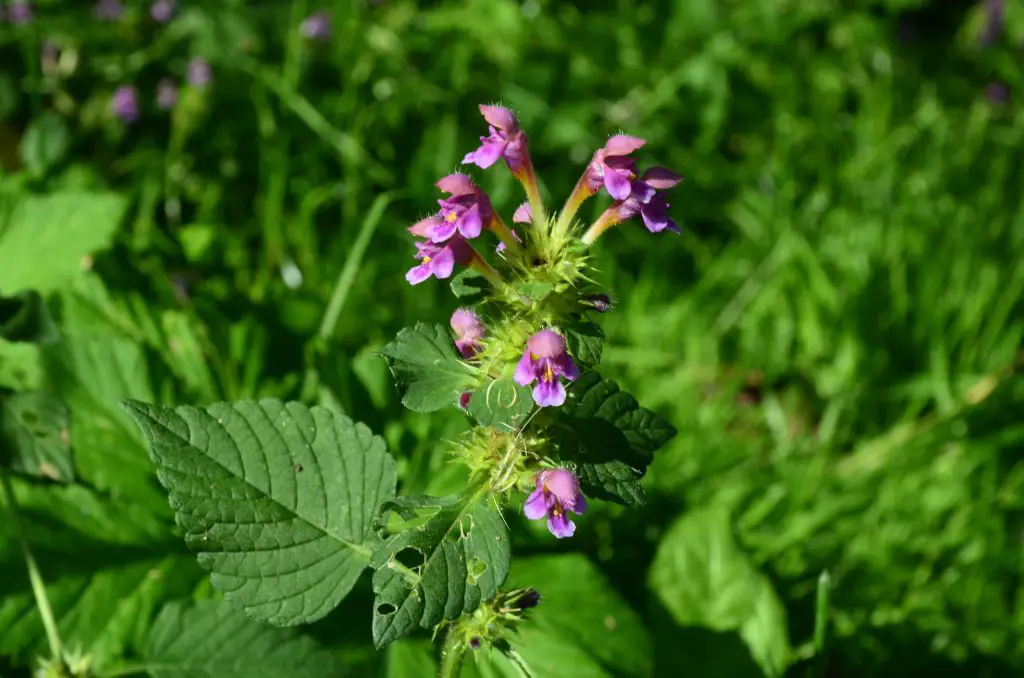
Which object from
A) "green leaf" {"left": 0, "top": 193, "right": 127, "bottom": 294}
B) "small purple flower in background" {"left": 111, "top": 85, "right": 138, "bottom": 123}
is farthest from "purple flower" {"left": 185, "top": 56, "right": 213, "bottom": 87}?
"green leaf" {"left": 0, "top": 193, "right": 127, "bottom": 294}

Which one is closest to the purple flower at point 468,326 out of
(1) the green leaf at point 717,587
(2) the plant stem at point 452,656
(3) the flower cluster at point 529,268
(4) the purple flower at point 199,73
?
(3) the flower cluster at point 529,268

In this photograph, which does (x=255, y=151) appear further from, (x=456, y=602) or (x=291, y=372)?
(x=456, y=602)

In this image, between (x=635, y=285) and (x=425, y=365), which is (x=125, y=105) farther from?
(x=425, y=365)

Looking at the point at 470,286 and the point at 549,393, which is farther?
the point at 470,286

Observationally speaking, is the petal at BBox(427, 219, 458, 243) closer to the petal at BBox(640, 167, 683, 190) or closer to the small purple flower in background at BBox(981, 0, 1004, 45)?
the petal at BBox(640, 167, 683, 190)

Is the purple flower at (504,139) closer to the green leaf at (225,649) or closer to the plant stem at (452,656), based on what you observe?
the plant stem at (452,656)

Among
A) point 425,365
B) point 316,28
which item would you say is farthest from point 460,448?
point 316,28
